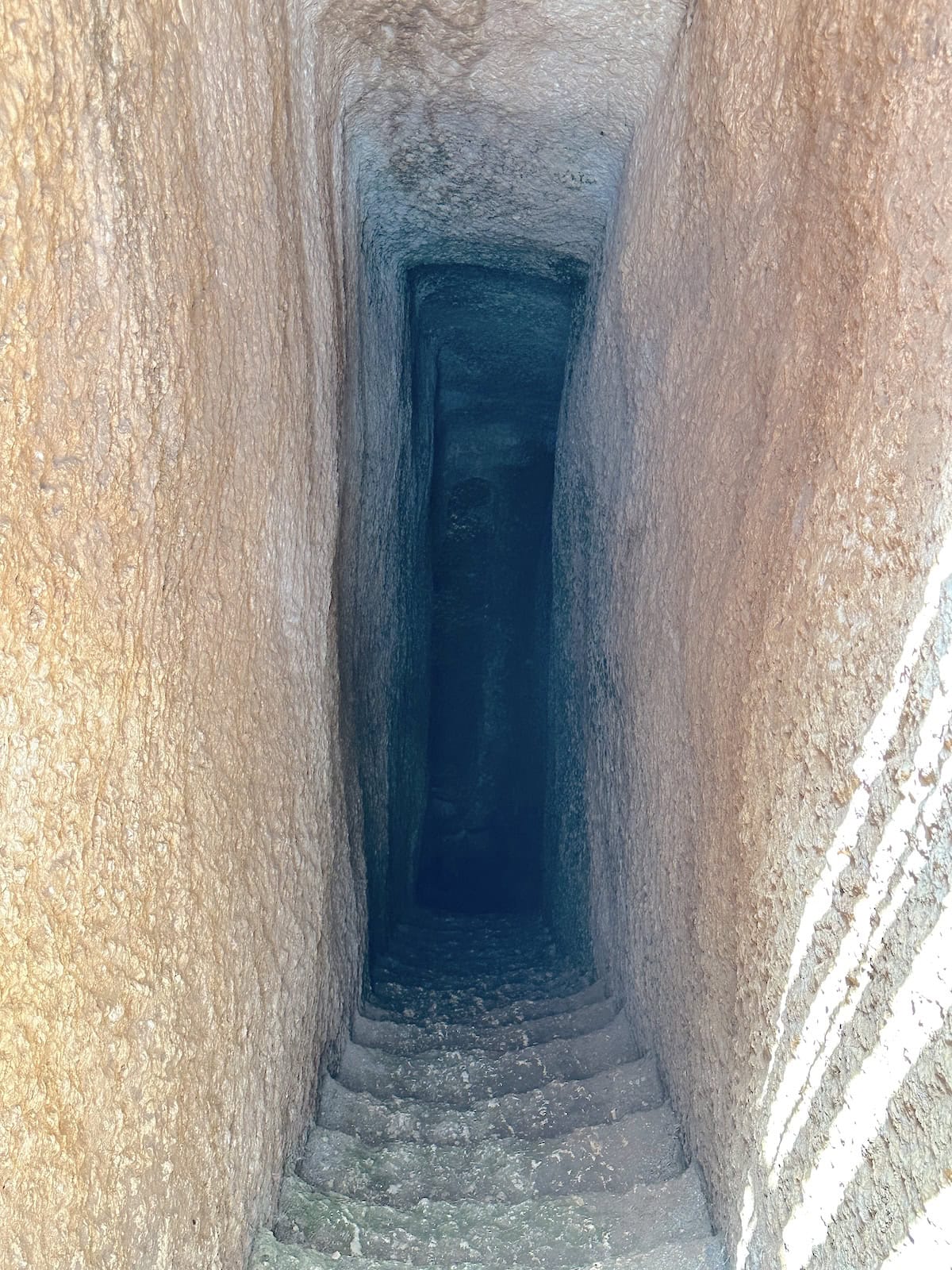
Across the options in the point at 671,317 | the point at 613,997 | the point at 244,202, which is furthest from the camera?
the point at 613,997

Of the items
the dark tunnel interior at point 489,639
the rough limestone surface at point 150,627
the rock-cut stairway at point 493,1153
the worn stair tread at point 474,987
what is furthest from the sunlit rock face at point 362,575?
the dark tunnel interior at point 489,639

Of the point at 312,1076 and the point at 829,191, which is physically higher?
the point at 829,191

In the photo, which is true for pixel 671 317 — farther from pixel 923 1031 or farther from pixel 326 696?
pixel 923 1031

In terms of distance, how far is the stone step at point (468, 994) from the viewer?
3.04 metres

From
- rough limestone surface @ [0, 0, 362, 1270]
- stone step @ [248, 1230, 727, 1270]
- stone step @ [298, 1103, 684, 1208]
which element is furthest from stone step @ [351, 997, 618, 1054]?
stone step @ [248, 1230, 727, 1270]

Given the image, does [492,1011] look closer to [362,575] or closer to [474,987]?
[474,987]

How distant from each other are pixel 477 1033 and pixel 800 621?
1814mm

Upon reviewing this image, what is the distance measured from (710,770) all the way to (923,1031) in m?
0.84

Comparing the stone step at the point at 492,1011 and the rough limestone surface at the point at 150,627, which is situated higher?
the rough limestone surface at the point at 150,627

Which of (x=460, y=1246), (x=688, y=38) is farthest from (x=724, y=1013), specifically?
(x=688, y=38)

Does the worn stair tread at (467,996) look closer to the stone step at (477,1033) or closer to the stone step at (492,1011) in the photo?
the stone step at (492,1011)

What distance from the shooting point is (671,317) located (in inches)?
92.3

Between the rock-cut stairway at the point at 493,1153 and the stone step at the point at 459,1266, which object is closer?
the stone step at the point at 459,1266

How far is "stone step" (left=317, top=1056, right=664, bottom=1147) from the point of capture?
2.27 meters
